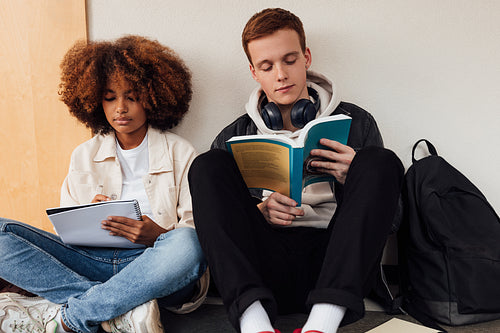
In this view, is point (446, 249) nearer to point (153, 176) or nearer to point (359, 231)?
point (359, 231)

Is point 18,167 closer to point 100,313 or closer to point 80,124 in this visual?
point 80,124

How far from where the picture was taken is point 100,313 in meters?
1.19

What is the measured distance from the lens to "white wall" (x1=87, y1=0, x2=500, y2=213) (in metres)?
1.67

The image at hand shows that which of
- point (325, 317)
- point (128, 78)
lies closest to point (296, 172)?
point (325, 317)

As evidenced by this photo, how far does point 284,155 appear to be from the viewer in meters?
1.06

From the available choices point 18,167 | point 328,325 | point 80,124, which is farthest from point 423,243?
point 18,167

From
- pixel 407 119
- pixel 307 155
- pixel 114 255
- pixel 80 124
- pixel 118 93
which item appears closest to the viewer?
pixel 307 155

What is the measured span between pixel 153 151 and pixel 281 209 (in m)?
0.67

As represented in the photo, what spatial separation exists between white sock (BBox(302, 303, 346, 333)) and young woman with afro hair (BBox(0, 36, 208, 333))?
468mm

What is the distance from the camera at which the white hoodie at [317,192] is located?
1.41m

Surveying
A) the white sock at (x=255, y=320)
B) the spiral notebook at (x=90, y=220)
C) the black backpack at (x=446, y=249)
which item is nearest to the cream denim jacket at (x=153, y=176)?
the spiral notebook at (x=90, y=220)

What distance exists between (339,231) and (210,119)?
0.98 meters

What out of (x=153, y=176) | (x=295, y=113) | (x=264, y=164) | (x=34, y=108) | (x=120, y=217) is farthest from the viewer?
(x=34, y=108)

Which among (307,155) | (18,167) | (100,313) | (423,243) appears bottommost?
(100,313)
